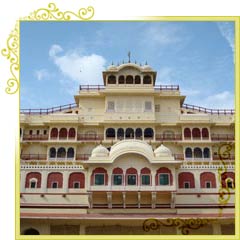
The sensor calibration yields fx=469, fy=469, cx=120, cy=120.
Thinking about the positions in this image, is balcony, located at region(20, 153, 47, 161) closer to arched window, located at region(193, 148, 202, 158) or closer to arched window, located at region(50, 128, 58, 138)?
arched window, located at region(50, 128, 58, 138)

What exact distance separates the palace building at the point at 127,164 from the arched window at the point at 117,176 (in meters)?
0.04

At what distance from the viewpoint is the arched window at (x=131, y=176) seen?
17328mm

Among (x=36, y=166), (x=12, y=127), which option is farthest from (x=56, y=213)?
(x=12, y=127)

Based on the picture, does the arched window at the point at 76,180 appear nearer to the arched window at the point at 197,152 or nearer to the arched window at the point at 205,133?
the arched window at the point at 197,152

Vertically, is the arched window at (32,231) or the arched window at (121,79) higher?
the arched window at (121,79)

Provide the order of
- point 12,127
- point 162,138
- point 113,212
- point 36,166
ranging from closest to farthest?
1. point 12,127
2. point 113,212
3. point 36,166
4. point 162,138

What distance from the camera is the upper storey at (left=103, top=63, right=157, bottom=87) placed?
22.5 metres

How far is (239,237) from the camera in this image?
1162 cm

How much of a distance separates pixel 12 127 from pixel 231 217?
23.1 ft

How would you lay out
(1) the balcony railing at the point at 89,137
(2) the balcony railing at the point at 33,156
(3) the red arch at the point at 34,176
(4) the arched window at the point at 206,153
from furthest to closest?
(1) the balcony railing at the point at 89,137, (4) the arched window at the point at 206,153, (2) the balcony railing at the point at 33,156, (3) the red arch at the point at 34,176

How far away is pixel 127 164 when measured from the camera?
17.5 meters

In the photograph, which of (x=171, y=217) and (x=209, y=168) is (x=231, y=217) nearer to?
(x=171, y=217)

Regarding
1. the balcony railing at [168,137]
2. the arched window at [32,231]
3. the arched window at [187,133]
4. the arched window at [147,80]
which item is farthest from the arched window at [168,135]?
the arched window at [32,231]

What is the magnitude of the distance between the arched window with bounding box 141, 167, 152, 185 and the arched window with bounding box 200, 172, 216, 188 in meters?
2.34
